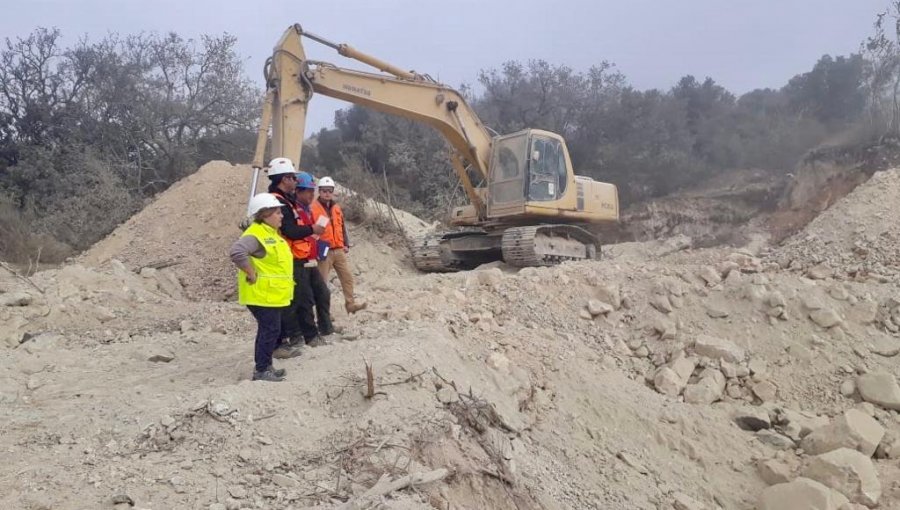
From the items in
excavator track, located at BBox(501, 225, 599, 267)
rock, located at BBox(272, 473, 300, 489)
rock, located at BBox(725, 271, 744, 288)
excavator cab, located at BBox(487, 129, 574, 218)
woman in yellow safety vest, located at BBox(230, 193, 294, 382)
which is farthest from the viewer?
excavator cab, located at BBox(487, 129, 574, 218)

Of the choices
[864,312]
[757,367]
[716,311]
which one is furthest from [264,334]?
[864,312]

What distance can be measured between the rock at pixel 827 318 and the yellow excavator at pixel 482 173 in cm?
359

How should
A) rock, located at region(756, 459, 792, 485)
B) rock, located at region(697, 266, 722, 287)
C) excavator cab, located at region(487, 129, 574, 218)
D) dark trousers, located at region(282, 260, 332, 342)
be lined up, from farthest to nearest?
excavator cab, located at region(487, 129, 574, 218)
rock, located at region(697, 266, 722, 287)
dark trousers, located at region(282, 260, 332, 342)
rock, located at region(756, 459, 792, 485)

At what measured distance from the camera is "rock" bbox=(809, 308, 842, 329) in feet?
23.3

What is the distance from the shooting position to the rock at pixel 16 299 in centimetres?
695

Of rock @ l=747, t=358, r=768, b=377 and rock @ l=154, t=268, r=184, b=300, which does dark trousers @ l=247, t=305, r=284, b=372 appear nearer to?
rock @ l=747, t=358, r=768, b=377

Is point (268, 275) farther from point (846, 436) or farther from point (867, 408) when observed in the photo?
point (867, 408)

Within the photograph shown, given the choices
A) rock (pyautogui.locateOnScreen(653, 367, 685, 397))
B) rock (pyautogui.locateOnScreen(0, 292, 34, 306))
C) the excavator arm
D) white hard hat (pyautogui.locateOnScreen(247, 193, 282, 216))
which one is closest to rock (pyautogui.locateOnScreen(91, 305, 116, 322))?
rock (pyautogui.locateOnScreen(0, 292, 34, 306))

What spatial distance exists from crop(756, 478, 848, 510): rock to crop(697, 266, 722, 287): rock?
3504 millimetres

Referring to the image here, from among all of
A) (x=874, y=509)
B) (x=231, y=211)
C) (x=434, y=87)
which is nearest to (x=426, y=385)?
(x=874, y=509)

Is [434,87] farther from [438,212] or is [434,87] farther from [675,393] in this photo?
[438,212]

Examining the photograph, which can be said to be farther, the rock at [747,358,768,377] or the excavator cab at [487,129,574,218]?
the excavator cab at [487,129,574,218]

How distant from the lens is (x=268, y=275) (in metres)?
4.74

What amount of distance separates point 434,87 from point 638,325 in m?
4.56
